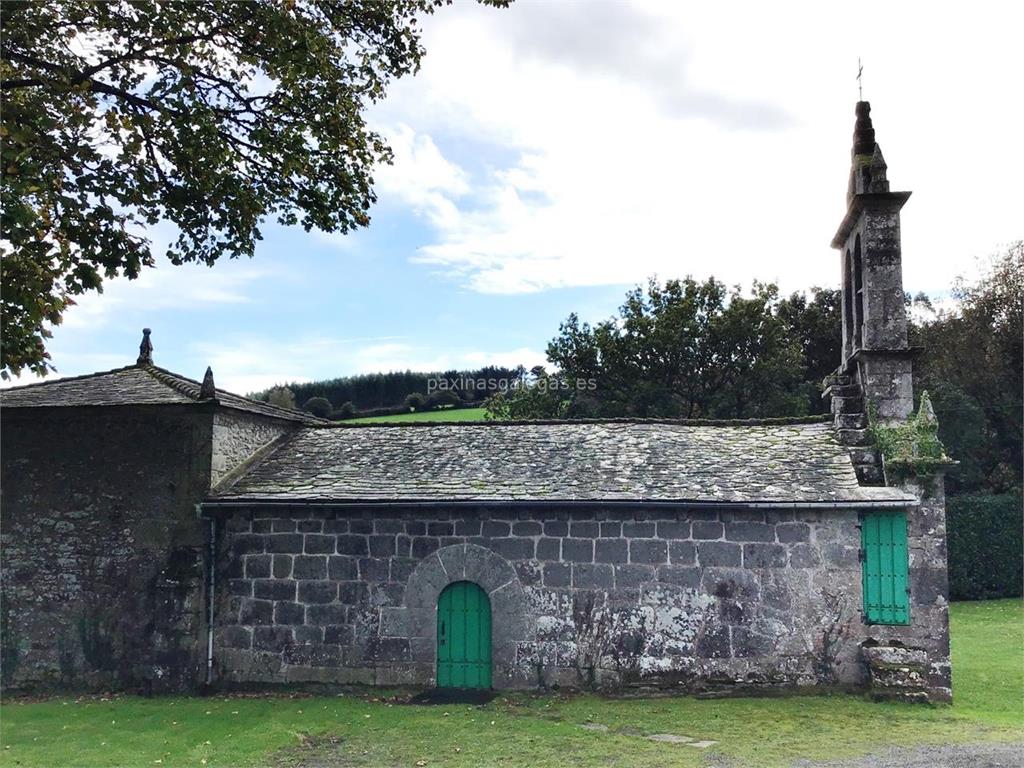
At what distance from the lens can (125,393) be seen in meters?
14.2

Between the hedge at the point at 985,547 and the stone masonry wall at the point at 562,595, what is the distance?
1729 cm

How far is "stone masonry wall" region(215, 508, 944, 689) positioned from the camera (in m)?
12.1

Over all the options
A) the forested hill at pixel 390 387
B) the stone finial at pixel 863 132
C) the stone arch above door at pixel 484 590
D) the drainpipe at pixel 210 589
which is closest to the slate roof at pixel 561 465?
the drainpipe at pixel 210 589

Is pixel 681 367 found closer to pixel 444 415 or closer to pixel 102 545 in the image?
pixel 444 415

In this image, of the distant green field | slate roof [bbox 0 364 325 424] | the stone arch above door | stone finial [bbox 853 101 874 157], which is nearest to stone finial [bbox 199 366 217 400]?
Answer: slate roof [bbox 0 364 325 424]

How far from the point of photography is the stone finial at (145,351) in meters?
16.1

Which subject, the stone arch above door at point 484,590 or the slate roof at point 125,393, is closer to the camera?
the stone arch above door at point 484,590

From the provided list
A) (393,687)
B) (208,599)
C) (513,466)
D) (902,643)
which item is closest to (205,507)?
(208,599)

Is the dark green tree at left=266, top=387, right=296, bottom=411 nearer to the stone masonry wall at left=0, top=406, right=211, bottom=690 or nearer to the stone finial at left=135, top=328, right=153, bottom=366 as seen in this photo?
the stone finial at left=135, top=328, right=153, bottom=366

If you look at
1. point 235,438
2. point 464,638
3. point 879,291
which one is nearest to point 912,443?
point 879,291

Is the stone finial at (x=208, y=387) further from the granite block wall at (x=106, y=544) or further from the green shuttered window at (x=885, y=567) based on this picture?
the green shuttered window at (x=885, y=567)

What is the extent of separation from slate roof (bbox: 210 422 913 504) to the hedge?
15494mm

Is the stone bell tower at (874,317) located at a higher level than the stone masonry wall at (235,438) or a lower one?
higher

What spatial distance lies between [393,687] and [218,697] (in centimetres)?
264
